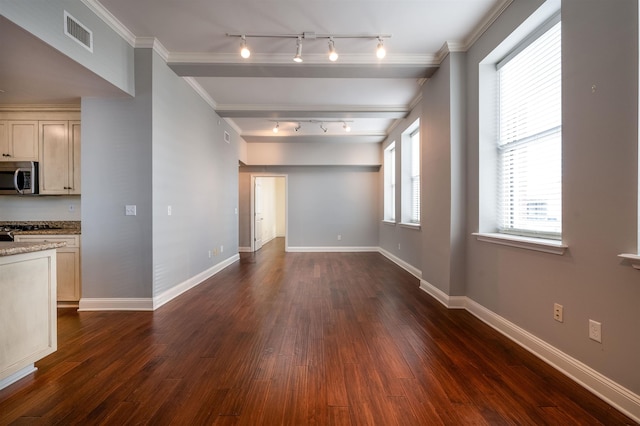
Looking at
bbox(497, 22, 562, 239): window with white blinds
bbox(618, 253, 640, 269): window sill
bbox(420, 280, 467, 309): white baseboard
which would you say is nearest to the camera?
bbox(618, 253, 640, 269): window sill

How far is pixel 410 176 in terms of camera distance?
5387 mm

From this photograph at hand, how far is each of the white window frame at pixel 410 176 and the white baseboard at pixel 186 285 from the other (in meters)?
3.49

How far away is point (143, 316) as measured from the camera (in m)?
2.97

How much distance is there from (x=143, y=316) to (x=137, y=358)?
96cm

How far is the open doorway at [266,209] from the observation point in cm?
771

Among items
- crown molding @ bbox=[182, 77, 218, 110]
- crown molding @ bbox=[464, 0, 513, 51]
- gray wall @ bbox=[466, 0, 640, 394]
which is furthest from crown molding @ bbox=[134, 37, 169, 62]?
gray wall @ bbox=[466, 0, 640, 394]

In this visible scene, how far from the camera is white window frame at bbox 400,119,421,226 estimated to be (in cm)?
527

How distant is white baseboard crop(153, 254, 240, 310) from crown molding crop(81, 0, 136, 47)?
2.78 m

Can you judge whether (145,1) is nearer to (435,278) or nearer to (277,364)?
(277,364)

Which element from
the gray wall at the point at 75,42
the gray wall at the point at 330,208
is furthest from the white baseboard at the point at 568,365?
the gray wall at the point at 330,208

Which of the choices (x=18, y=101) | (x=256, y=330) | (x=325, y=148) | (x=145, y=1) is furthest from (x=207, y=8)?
(x=325, y=148)

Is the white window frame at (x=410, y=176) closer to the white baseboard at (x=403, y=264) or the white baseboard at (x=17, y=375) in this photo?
the white baseboard at (x=403, y=264)

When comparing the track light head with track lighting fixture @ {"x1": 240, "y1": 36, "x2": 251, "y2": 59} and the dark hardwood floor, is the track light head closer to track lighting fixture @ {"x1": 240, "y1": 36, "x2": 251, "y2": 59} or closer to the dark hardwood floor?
track lighting fixture @ {"x1": 240, "y1": 36, "x2": 251, "y2": 59}

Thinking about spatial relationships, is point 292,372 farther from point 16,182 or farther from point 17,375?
point 16,182
